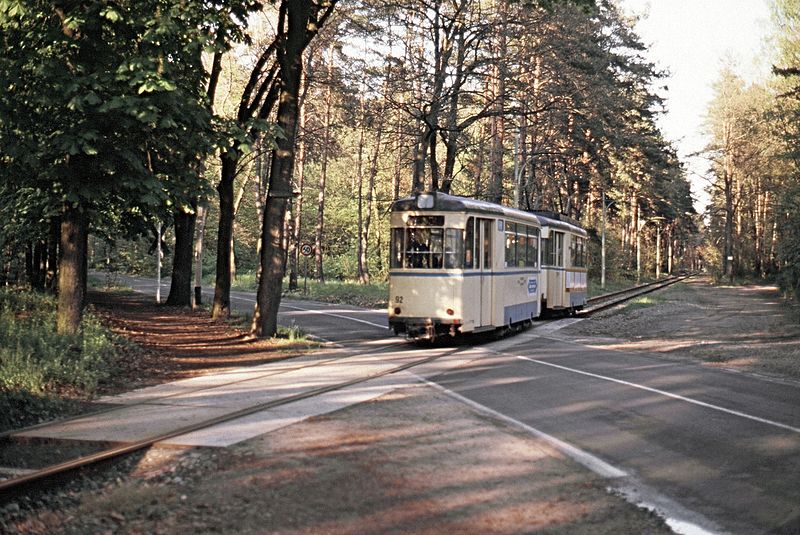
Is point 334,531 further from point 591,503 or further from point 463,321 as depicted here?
point 463,321

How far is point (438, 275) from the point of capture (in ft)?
60.8

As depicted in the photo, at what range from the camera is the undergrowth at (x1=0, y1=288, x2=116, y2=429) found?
31.8 feet

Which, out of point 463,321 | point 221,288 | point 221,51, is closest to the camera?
point 221,51

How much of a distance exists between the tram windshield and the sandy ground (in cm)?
835

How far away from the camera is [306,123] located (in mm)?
42406

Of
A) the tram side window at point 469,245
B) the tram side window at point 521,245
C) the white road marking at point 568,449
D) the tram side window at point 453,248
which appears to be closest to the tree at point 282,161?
the tram side window at point 453,248

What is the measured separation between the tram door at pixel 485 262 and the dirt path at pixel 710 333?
10.2 ft

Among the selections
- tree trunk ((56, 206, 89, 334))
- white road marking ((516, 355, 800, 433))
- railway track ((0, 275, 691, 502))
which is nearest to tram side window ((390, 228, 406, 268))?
white road marking ((516, 355, 800, 433))

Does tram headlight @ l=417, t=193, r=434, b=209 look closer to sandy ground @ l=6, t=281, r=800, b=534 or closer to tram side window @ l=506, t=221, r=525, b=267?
tram side window @ l=506, t=221, r=525, b=267

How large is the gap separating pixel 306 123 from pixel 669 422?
3462 centimetres

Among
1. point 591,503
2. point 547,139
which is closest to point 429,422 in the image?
point 591,503

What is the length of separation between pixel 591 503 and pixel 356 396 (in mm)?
5430

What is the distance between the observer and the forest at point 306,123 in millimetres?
14016

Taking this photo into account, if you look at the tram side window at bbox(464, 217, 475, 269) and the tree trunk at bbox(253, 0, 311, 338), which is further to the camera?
the tree trunk at bbox(253, 0, 311, 338)
